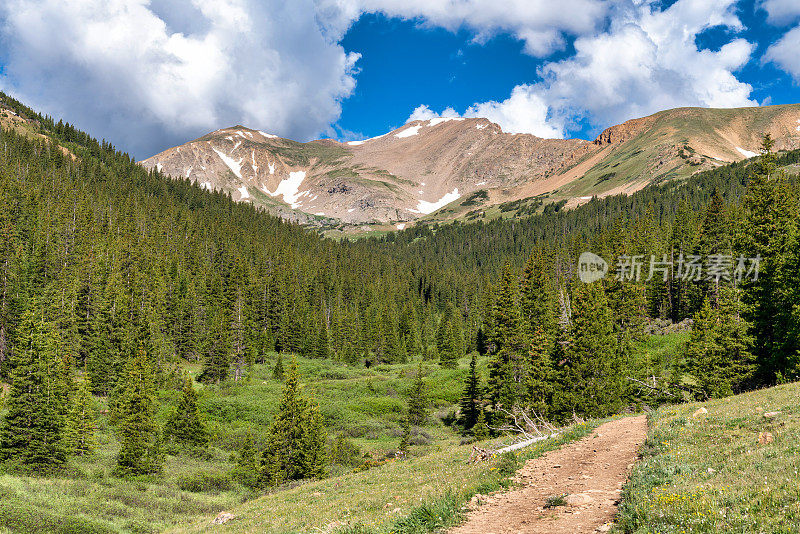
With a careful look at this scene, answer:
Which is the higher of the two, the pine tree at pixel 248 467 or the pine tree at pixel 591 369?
the pine tree at pixel 591 369

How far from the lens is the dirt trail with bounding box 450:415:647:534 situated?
30.4 feet

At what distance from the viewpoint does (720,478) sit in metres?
8.92

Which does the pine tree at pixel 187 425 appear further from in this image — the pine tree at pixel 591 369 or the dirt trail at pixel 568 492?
the dirt trail at pixel 568 492

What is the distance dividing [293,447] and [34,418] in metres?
19.8

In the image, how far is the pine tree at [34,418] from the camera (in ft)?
102

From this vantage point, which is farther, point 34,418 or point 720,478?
point 34,418

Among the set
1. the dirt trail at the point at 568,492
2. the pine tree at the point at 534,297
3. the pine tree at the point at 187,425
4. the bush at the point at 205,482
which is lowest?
the bush at the point at 205,482

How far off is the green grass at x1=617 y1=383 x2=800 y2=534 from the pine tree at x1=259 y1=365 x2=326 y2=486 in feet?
85.1

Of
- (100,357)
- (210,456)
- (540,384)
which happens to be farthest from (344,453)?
(100,357)

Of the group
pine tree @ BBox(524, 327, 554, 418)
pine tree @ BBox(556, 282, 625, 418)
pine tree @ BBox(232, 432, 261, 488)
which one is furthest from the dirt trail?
pine tree @ BBox(232, 432, 261, 488)

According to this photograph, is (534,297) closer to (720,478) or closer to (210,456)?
(210,456)

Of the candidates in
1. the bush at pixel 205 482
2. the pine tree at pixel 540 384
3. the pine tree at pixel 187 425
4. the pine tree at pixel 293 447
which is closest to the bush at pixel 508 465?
the pine tree at pixel 540 384

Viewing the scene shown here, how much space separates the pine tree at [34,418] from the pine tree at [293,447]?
15.8 meters

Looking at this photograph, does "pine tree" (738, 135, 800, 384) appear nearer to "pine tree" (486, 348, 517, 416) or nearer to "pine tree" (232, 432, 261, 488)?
"pine tree" (486, 348, 517, 416)
